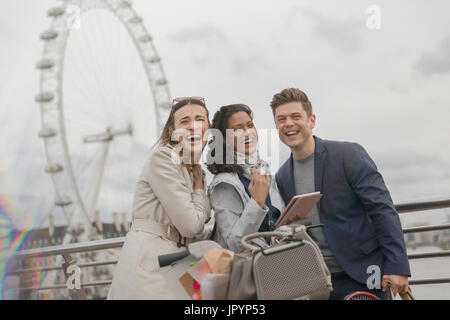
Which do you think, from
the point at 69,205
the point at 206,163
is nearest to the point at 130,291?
the point at 206,163

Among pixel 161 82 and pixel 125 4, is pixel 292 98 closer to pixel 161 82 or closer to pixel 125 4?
pixel 161 82

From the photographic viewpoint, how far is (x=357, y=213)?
1428 millimetres

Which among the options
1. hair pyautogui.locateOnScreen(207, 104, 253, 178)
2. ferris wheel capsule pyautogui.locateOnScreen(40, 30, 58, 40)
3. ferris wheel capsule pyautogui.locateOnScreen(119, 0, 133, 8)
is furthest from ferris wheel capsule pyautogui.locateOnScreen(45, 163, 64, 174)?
hair pyautogui.locateOnScreen(207, 104, 253, 178)

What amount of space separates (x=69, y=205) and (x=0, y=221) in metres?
6.80

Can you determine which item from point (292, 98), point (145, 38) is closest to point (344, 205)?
point (292, 98)

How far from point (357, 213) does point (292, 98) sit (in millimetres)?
437

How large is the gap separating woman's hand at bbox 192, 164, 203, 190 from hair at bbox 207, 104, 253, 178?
77 mm

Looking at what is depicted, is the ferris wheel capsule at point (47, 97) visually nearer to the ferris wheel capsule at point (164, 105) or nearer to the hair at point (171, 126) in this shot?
the ferris wheel capsule at point (164, 105)

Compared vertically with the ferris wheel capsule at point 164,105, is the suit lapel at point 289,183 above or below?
below

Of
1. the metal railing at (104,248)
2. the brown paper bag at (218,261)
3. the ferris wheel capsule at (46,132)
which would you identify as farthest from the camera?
the ferris wheel capsule at (46,132)

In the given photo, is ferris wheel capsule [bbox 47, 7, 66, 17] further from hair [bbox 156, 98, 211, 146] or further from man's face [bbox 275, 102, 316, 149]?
man's face [bbox 275, 102, 316, 149]

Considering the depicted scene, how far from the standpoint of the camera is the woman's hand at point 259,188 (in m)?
1.30

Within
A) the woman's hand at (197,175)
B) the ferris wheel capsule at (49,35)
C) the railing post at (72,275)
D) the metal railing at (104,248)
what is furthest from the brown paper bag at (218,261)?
the ferris wheel capsule at (49,35)
